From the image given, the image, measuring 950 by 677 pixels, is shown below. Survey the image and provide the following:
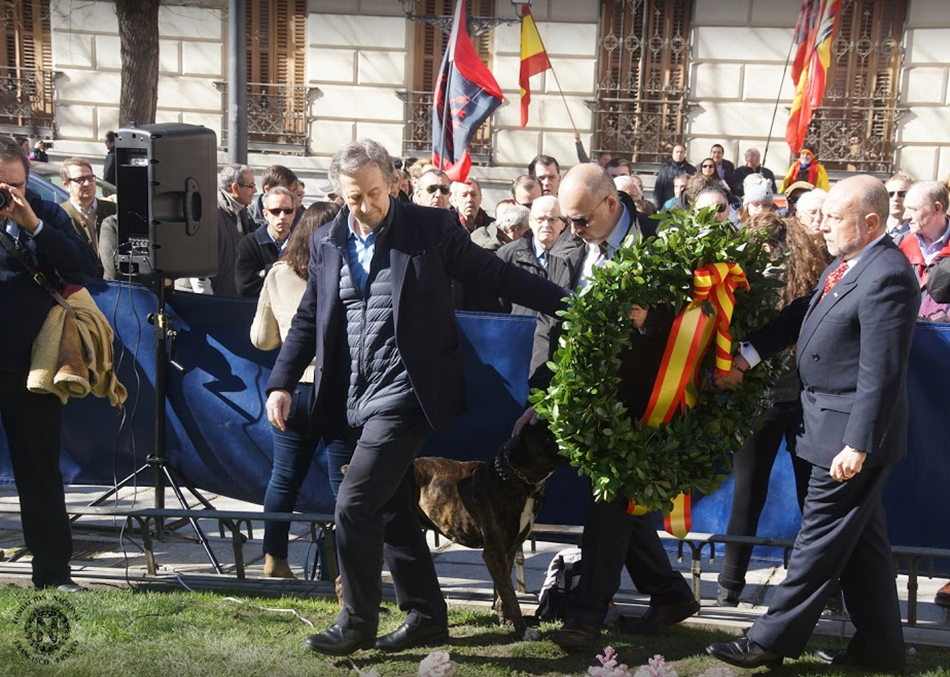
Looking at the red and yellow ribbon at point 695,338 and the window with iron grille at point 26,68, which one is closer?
the red and yellow ribbon at point 695,338

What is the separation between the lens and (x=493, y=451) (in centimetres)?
598

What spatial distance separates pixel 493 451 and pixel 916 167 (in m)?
15.7

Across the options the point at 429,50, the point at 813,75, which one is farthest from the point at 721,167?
the point at 429,50

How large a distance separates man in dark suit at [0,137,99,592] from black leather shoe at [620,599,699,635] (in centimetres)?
271

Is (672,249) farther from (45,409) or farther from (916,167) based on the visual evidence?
(916,167)

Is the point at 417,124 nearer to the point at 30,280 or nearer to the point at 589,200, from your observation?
the point at 30,280

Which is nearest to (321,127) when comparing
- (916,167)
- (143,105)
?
(143,105)

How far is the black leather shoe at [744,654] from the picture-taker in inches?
179

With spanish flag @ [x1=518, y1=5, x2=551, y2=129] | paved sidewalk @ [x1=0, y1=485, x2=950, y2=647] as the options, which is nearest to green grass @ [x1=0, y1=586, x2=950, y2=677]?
paved sidewalk @ [x1=0, y1=485, x2=950, y2=647]

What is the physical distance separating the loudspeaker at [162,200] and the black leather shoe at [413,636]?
242cm

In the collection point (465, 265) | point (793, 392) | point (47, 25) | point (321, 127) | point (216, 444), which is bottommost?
point (216, 444)

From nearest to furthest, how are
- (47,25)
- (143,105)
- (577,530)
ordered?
(577,530)
(143,105)
(47,25)

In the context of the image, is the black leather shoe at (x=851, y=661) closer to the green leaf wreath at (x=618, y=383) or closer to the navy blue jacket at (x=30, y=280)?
the green leaf wreath at (x=618, y=383)

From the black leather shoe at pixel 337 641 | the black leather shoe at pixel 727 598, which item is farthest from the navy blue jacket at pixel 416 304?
the black leather shoe at pixel 727 598
